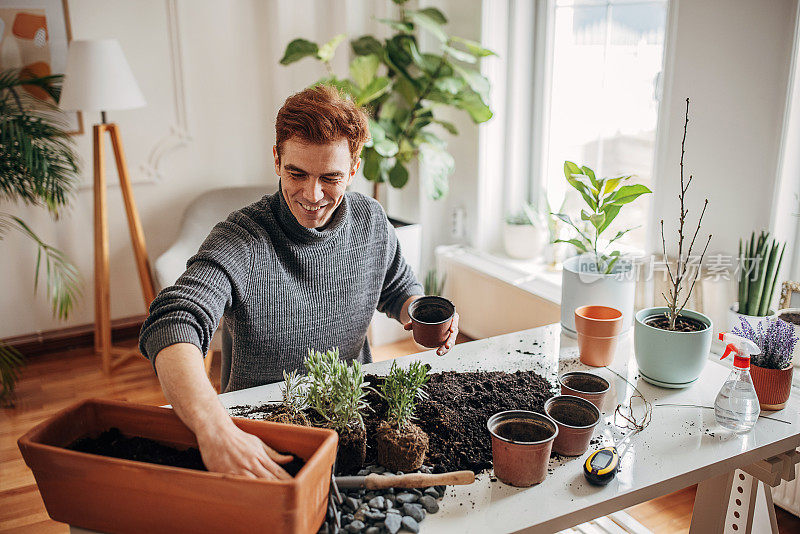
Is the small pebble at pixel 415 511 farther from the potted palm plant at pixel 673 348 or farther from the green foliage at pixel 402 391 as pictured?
the potted palm plant at pixel 673 348

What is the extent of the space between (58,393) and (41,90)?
1.44 metres

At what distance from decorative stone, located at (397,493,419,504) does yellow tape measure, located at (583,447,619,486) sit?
310 mm

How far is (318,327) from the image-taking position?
1.71 m

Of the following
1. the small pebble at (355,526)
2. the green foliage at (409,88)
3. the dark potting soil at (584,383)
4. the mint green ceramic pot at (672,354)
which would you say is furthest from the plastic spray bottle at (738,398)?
the green foliage at (409,88)

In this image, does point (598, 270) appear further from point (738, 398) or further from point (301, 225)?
point (301, 225)

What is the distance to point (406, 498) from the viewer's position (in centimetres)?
112

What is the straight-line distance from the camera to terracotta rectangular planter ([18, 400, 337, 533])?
93 cm

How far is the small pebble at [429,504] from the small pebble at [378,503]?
0.06m

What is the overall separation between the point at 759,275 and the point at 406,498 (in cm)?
145

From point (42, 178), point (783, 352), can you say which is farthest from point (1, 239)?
point (783, 352)

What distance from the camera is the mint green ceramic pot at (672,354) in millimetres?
1501

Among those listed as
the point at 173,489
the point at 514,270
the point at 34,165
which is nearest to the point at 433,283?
the point at 514,270

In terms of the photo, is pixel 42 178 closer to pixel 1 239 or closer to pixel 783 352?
pixel 1 239

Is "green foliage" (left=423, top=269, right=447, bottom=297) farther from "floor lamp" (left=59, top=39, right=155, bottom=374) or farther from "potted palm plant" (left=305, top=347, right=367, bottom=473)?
"potted palm plant" (left=305, top=347, right=367, bottom=473)
